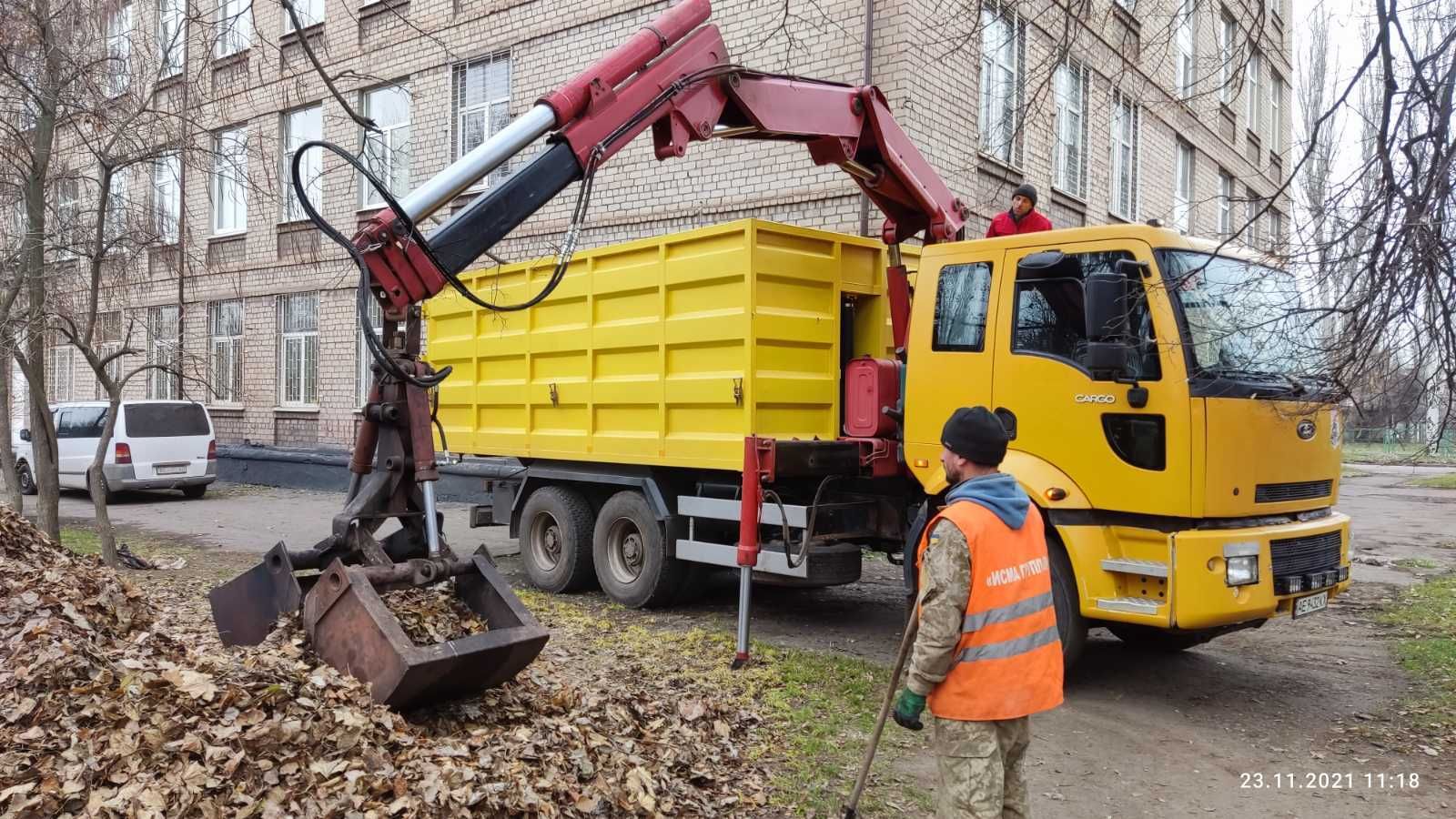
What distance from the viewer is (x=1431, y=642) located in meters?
7.10

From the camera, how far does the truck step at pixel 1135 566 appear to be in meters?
5.40

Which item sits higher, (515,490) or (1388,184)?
(1388,184)

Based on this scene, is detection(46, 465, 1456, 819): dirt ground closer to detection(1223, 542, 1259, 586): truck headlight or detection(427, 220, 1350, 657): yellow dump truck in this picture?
detection(427, 220, 1350, 657): yellow dump truck

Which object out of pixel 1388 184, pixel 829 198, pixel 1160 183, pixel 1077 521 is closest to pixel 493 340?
pixel 829 198

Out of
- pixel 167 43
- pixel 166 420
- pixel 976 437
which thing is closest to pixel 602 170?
Result: pixel 167 43

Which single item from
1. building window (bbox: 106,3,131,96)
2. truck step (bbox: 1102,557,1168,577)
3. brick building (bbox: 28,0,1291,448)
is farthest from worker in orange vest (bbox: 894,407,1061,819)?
building window (bbox: 106,3,131,96)

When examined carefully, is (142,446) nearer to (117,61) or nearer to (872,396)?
(117,61)

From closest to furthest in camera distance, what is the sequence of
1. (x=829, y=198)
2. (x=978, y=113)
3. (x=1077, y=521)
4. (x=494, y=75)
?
(x=1077, y=521) < (x=829, y=198) < (x=978, y=113) < (x=494, y=75)

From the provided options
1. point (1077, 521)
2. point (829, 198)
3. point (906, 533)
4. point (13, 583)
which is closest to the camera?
point (13, 583)

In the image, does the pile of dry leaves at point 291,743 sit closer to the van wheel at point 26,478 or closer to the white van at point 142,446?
the white van at point 142,446

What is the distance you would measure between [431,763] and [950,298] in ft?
13.2

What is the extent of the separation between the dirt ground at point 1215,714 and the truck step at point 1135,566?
778mm

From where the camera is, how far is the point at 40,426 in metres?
9.70

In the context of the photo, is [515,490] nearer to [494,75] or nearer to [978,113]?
[978,113]
